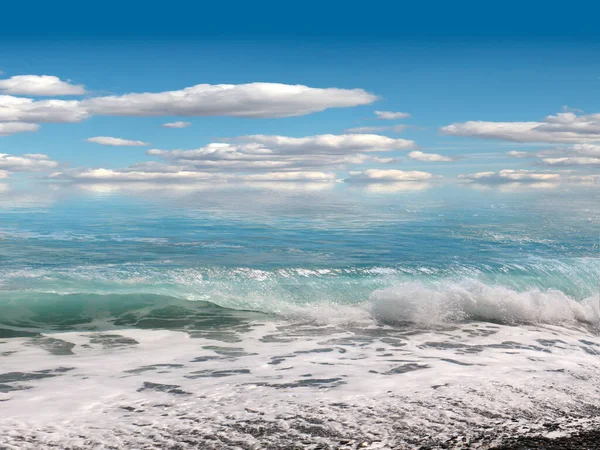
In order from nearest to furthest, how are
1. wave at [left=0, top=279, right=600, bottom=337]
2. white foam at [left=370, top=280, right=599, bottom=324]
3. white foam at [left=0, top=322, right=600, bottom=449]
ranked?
white foam at [left=0, top=322, right=600, bottom=449] → wave at [left=0, top=279, right=600, bottom=337] → white foam at [left=370, top=280, right=599, bottom=324]

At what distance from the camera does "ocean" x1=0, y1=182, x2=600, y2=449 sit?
21.6 feet

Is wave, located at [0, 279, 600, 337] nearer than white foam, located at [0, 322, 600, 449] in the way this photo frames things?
No

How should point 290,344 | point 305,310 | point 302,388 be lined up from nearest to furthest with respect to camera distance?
point 302,388 → point 290,344 → point 305,310

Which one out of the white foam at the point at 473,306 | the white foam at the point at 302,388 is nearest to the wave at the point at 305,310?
the white foam at the point at 473,306

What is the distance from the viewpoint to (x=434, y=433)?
250 inches

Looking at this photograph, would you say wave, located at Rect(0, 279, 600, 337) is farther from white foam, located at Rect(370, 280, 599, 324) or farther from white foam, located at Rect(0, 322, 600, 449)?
white foam, located at Rect(0, 322, 600, 449)

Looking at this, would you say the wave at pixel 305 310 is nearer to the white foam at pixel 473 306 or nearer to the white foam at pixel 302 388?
the white foam at pixel 473 306

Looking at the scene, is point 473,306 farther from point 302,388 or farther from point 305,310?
point 302,388

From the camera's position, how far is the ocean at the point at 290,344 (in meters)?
6.59

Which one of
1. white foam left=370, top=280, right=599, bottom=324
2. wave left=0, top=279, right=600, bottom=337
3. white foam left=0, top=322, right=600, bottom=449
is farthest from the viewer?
white foam left=370, top=280, right=599, bottom=324

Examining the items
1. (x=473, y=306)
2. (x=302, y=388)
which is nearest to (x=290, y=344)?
(x=302, y=388)

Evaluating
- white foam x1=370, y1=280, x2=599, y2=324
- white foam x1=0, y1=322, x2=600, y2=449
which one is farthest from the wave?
white foam x1=0, y1=322, x2=600, y2=449

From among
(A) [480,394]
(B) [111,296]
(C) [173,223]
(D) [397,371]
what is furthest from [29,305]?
(C) [173,223]

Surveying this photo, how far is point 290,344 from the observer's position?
11.8 metres
